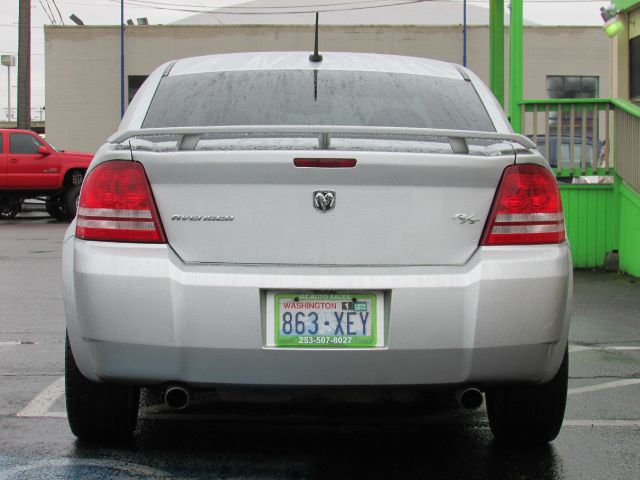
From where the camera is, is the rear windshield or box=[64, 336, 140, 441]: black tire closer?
box=[64, 336, 140, 441]: black tire

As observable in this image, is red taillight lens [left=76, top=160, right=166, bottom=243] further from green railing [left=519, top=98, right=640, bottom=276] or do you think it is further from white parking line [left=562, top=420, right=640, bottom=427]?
green railing [left=519, top=98, right=640, bottom=276]

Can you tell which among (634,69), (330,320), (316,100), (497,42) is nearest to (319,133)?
(330,320)

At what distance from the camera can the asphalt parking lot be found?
3902 millimetres

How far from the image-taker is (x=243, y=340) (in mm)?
3500

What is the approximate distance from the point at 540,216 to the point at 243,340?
116 centimetres

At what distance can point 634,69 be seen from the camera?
53.6 feet

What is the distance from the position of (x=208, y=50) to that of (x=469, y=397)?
38295 mm

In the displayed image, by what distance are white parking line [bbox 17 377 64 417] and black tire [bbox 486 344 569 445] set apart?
2019 millimetres

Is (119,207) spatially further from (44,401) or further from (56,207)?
(56,207)

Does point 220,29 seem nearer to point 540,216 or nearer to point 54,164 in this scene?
point 54,164

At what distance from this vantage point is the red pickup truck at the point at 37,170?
21.2 meters

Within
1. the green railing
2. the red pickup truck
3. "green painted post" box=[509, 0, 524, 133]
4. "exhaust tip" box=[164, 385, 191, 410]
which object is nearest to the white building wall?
the red pickup truck

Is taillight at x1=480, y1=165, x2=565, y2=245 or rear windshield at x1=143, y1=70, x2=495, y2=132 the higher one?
rear windshield at x1=143, y1=70, x2=495, y2=132

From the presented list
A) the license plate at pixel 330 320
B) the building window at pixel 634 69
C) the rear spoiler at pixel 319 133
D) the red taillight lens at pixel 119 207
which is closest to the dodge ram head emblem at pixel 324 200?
the rear spoiler at pixel 319 133
